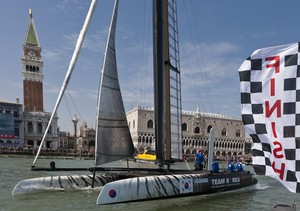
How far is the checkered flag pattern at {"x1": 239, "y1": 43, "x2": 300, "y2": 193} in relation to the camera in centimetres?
407

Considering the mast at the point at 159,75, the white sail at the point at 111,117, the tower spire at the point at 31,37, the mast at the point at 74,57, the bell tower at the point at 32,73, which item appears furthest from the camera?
the tower spire at the point at 31,37

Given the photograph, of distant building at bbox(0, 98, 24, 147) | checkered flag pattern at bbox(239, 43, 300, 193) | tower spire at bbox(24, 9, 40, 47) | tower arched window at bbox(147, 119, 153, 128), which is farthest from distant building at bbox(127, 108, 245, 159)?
checkered flag pattern at bbox(239, 43, 300, 193)

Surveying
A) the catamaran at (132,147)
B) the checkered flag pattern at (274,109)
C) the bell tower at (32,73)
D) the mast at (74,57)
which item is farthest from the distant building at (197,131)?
the checkered flag pattern at (274,109)

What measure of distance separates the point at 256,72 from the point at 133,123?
282 ft

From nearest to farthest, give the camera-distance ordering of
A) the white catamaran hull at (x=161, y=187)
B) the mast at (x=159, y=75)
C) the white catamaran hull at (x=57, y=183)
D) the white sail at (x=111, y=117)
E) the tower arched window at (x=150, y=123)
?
the white catamaran hull at (x=161, y=187)
the white sail at (x=111, y=117)
the white catamaran hull at (x=57, y=183)
the mast at (x=159, y=75)
the tower arched window at (x=150, y=123)

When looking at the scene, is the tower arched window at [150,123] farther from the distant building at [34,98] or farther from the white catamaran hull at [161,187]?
the white catamaran hull at [161,187]

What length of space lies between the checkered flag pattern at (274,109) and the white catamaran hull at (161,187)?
6.36 metres

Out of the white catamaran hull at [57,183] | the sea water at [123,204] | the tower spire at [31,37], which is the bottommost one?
the sea water at [123,204]

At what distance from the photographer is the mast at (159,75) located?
1344 centimetres

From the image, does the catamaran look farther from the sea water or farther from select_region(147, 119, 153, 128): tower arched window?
select_region(147, 119, 153, 128): tower arched window

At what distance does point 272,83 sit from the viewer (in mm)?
4219

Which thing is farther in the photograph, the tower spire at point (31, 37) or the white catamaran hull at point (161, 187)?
the tower spire at point (31, 37)

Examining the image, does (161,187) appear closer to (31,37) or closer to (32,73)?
(32,73)

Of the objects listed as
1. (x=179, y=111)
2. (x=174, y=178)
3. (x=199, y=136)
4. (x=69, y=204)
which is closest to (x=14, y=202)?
(x=69, y=204)
